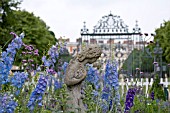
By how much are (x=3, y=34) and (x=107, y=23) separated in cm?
745

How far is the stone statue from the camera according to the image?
4.91 meters

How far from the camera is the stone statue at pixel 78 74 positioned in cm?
491

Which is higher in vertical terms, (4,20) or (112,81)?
(4,20)

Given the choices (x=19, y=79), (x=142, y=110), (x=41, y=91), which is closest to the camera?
(x=41, y=91)

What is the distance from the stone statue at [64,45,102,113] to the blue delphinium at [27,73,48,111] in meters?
1.45

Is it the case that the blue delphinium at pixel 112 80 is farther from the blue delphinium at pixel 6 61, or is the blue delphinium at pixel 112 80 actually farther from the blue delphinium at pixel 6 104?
the blue delphinium at pixel 6 104

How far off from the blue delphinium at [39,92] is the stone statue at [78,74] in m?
1.45

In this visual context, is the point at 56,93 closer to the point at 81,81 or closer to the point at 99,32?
the point at 81,81

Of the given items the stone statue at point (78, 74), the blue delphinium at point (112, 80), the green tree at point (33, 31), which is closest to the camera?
the blue delphinium at point (112, 80)

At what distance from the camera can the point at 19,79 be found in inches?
157

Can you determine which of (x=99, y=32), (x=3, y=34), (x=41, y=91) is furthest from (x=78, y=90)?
Answer: (x=3, y=34)

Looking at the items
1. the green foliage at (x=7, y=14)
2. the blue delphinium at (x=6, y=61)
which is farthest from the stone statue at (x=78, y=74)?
the green foliage at (x=7, y=14)

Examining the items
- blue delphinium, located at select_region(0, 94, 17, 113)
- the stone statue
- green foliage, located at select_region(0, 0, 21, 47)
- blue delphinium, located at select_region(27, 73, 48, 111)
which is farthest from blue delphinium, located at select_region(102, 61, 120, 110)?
green foliage, located at select_region(0, 0, 21, 47)

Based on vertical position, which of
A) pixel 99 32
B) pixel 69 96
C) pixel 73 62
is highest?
pixel 99 32
